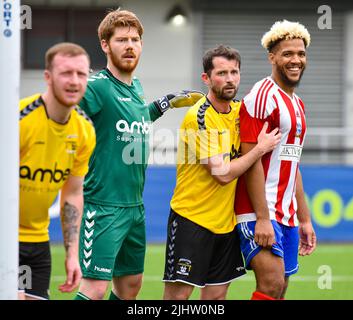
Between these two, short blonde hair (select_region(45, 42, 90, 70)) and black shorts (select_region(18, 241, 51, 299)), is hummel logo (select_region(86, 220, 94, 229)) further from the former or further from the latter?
Answer: short blonde hair (select_region(45, 42, 90, 70))

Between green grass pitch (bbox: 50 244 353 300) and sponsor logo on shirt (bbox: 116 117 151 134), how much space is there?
9.47 ft

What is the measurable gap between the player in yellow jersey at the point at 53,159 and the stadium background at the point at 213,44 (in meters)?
12.1

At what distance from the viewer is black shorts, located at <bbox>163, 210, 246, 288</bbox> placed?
6121mm

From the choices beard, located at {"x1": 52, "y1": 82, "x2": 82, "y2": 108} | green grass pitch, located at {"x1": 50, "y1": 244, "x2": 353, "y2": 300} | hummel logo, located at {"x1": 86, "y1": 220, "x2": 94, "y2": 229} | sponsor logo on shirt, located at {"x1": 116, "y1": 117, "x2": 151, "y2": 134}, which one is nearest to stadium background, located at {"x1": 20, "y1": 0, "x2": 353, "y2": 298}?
green grass pitch, located at {"x1": 50, "y1": 244, "x2": 353, "y2": 300}

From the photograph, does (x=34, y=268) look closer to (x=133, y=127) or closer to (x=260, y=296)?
(x=133, y=127)

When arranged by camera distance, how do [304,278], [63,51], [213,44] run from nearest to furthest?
[63,51]
[304,278]
[213,44]

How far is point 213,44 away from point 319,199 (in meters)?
7.91

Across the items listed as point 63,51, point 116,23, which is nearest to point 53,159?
point 63,51

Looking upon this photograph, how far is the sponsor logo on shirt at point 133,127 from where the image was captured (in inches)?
239

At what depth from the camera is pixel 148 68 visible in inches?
783

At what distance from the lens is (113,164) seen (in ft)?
19.9

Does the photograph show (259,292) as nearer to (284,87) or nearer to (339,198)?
(284,87)

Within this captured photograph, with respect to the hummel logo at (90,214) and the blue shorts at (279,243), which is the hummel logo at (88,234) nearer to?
the hummel logo at (90,214)

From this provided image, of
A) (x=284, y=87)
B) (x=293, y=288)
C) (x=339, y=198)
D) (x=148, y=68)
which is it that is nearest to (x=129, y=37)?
(x=284, y=87)
